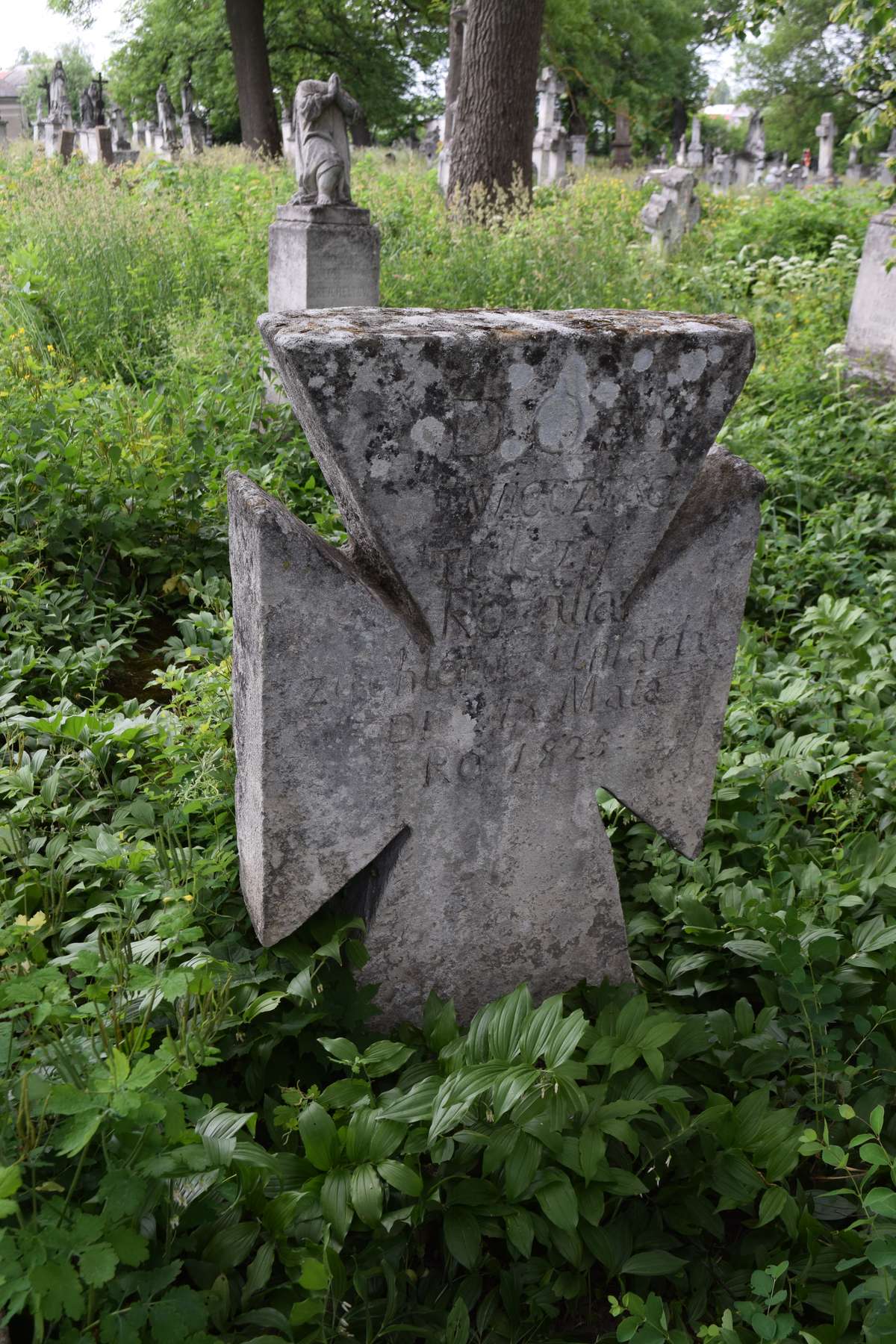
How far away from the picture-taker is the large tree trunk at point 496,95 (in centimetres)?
1115

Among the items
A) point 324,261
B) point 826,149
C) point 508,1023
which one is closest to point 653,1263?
point 508,1023

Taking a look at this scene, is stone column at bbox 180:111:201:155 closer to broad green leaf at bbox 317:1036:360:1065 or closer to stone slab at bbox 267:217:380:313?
stone slab at bbox 267:217:380:313

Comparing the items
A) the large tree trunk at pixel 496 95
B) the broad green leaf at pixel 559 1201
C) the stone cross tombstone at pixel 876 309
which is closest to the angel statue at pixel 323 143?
the large tree trunk at pixel 496 95

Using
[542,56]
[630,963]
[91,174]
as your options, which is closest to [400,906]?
[630,963]

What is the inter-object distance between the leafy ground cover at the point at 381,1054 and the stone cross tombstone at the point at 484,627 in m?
0.22

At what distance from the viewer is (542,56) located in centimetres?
2658

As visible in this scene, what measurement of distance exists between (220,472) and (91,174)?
8402 mm

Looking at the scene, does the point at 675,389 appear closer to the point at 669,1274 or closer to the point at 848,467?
the point at 669,1274

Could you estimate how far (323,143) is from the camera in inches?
298

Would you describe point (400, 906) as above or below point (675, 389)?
below

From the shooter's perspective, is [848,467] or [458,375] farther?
[848,467]

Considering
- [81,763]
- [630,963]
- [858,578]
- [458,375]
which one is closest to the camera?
[458,375]

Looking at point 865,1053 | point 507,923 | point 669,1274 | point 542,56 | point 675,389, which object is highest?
point 542,56

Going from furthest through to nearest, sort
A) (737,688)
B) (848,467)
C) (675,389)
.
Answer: (848,467), (737,688), (675,389)
